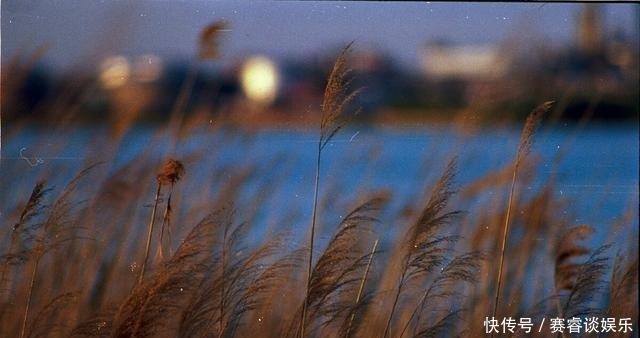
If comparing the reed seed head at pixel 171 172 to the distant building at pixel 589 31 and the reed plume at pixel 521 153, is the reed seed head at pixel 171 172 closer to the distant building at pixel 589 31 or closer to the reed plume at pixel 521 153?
the reed plume at pixel 521 153

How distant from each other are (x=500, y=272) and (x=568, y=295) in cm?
27

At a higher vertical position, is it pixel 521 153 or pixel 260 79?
pixel 260 79

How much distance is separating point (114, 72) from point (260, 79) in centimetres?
50

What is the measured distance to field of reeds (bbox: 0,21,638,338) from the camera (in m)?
3.63

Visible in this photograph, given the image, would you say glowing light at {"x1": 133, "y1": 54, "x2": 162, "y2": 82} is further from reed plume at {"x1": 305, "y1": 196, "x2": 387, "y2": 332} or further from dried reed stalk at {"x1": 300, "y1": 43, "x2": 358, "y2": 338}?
reed plume at {"x1": 305, "y1": 196, "x2": 387, "y2": 332}

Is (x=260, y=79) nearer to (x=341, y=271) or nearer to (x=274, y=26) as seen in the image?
(x=274, y=26)

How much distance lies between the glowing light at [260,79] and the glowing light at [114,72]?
1.29 ft

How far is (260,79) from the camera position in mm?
3729

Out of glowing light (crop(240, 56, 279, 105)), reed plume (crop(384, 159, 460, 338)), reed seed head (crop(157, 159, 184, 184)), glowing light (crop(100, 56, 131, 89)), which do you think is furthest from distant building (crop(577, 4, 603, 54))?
glowing light (crop(100, 56, 131, 89))

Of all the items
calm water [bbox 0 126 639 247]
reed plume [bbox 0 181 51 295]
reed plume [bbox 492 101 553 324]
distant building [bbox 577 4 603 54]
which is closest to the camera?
reed plume [bbox 0 181 51 295]

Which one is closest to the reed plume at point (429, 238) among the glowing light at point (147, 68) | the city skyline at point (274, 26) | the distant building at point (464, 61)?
the distant building at point (464, 61)

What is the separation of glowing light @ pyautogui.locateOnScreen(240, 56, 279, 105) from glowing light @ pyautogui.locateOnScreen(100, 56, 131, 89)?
394 mm

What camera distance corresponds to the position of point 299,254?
371 centimetres

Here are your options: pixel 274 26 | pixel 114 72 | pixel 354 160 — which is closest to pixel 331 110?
pixel 354 160
